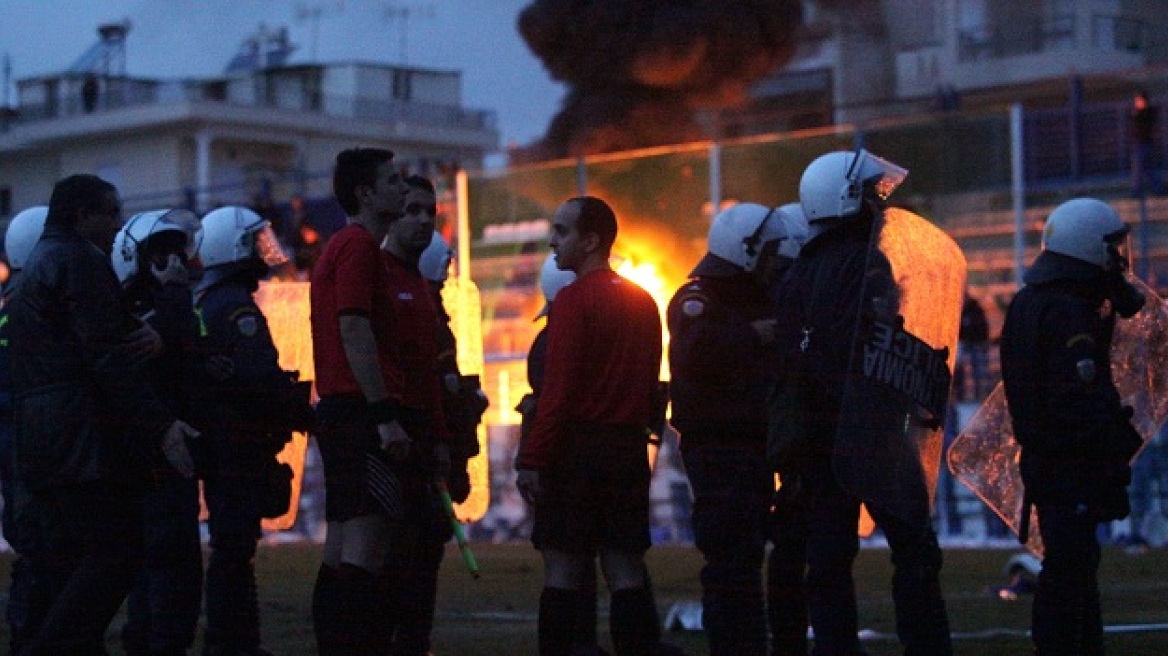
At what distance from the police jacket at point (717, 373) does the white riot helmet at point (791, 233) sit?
553 millimetres

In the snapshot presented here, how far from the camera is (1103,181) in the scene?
25.2 meters

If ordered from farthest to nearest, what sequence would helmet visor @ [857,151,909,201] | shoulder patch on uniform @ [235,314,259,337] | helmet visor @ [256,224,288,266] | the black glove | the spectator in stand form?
the spectator in stand, helmet visor @ [256,224,288,266], shoulder patch on uniform @ [235,314,259,337], the black glove, helmet visor @ [857,151,909,201]

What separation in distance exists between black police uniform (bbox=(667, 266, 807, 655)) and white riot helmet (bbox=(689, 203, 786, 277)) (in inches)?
0.6

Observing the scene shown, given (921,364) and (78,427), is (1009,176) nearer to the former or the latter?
(921,364)

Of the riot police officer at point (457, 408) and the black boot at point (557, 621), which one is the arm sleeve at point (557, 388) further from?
the riot police officer at point (457, 408)

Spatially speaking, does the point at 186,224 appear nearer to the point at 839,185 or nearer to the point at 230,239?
the point at 230,239

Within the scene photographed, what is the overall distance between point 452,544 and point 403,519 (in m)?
11.9

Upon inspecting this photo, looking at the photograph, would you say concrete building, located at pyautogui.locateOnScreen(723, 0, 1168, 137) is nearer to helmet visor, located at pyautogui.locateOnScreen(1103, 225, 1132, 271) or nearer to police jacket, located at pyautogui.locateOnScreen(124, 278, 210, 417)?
helmet visor, located at pyautogui.locateOnScreen(1103, 225, 1132, 271)

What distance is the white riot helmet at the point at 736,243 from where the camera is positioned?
8211mm

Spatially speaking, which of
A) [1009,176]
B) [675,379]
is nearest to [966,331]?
[1009,176]

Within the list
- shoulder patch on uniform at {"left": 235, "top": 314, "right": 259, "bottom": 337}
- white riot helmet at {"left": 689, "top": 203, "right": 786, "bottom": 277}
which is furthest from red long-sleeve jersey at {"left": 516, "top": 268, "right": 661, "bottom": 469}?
shoulder patch on uniform at {"left": 235, "top": 314, "right": 259, "bottom": 337}

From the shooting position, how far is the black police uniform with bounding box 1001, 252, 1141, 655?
24.6 feet

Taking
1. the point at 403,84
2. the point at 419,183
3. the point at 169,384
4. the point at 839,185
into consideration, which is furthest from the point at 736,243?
the point at 403,84

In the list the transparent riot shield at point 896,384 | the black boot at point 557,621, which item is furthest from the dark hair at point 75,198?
the transparent riot shield at point 896,384
